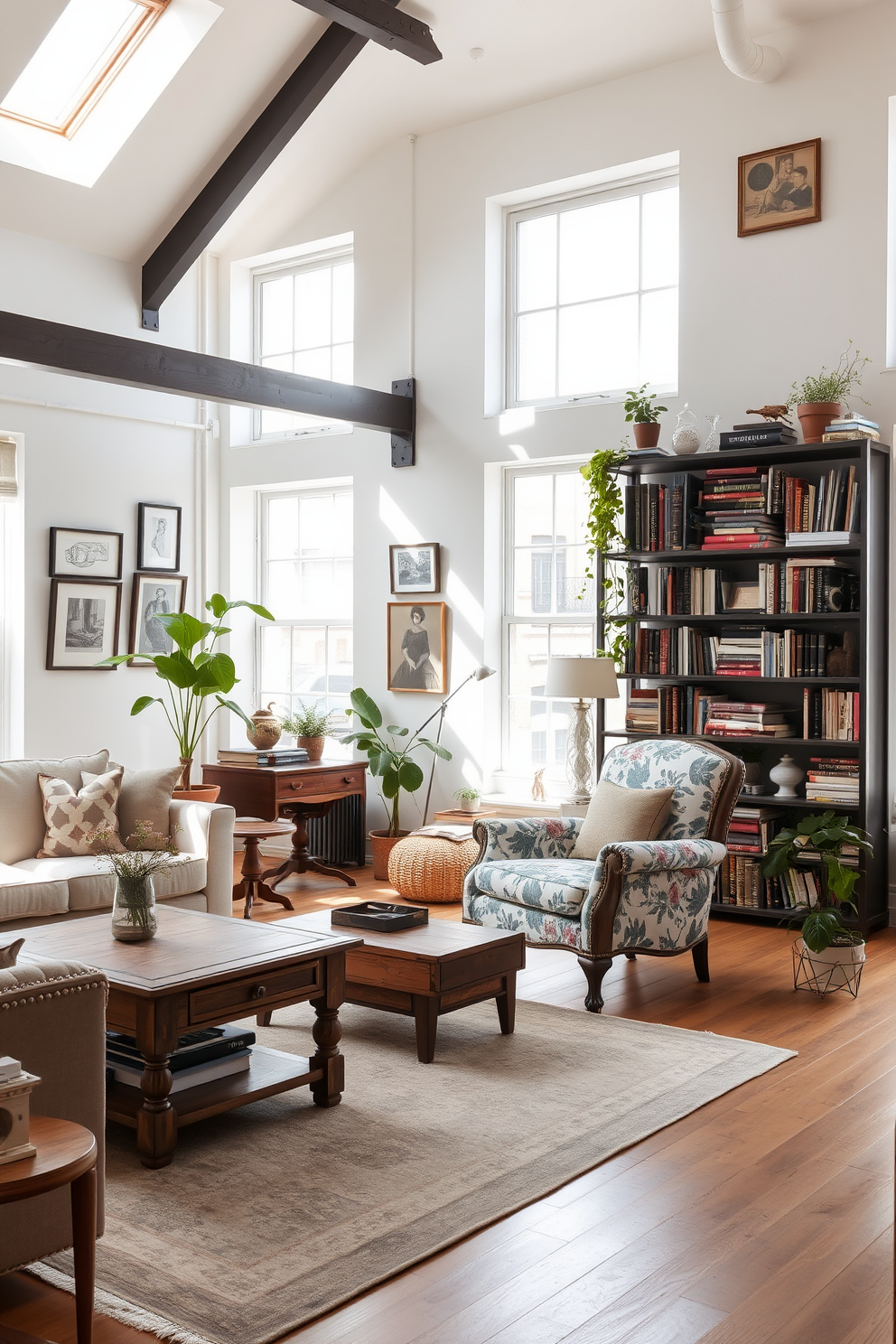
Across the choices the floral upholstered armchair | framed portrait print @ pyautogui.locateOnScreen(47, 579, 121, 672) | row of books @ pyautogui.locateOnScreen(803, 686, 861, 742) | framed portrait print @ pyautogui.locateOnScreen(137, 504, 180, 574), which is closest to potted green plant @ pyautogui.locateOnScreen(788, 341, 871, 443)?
row of books @ pyautogui.locateOnScreen(803, 686, 861, 742)

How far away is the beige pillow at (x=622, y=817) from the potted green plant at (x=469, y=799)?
1.97 meters

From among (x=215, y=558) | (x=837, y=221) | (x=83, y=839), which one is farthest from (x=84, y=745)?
(x=837, y=221)

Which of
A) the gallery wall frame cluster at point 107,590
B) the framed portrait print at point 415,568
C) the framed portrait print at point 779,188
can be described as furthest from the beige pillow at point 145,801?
the framed portrait print at point 779,188

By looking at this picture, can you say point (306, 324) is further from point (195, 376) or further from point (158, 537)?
point (195, 376)

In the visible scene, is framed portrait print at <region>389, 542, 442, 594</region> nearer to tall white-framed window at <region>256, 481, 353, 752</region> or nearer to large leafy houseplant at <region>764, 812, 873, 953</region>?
tall white-framed window at <region>256, 481, 353, 752</region>

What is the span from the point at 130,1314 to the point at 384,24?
18.8 ft

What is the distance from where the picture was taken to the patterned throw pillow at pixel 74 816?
531 centimetres

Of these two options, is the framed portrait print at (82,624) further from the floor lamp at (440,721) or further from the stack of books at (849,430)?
the stack of books at (849,430)

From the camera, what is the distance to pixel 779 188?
6.15 meters

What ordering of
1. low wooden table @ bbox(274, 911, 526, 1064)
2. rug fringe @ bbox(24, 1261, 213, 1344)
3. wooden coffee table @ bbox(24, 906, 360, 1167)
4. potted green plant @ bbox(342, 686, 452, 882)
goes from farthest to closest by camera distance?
1. potted green plant @ bbox(342, 686, 452, 882)
2. low wooden table @ bbox(274, 911, 526, 1064)
3. wooden coffee table @ bbox(24, 906, 360, 1167)
4. rug fringe @ bbox(24, 1261, 213, 1344)

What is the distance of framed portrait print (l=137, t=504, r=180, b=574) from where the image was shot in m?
7.86

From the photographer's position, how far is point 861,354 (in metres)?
5.93

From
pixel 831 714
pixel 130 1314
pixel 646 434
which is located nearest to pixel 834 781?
pixel 831 714

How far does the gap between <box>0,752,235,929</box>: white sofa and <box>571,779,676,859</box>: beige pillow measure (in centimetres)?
156
